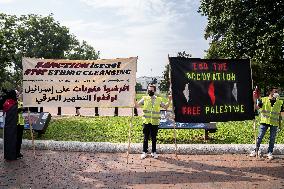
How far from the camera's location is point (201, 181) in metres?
7.55

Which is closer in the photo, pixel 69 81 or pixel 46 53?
pixel 69 81

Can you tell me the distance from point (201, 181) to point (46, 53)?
2662 inches

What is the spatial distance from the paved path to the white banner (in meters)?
1.59

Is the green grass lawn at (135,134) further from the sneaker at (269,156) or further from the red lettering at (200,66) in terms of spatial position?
the red lettering at (200,66)

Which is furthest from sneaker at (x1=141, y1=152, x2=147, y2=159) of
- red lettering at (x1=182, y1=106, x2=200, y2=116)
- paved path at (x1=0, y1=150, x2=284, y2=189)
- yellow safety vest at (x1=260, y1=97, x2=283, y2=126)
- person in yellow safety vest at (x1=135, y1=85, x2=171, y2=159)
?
yellow safety vest at (x1=260, y1=97, x2=283, y2=126)

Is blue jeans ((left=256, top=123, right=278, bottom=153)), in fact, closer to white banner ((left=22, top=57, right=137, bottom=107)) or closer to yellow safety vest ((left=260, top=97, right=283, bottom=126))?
yellow safety vest ((left=260, top=97, right=283, bottom=126))

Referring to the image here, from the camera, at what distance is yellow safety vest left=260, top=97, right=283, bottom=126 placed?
9492mm

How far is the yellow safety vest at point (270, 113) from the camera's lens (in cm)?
949

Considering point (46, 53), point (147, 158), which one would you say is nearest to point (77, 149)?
point (147, 158)

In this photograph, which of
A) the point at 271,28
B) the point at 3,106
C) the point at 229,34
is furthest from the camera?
the point at 229,34

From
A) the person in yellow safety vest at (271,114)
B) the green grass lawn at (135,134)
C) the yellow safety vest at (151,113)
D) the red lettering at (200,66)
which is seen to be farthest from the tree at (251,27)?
the yellow safety vest at (151,113)

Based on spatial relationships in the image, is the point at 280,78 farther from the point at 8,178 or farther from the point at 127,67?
the point at 8,178

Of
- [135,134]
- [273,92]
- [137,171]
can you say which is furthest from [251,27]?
[137,171]

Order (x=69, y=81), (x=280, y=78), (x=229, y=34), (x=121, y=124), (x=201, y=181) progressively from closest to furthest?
1. (x=201, y=181)
2. (x=69, y=81)
3. (x=121, y=124)
4. (x=229, y=34)
5. (x=280, y=78)
